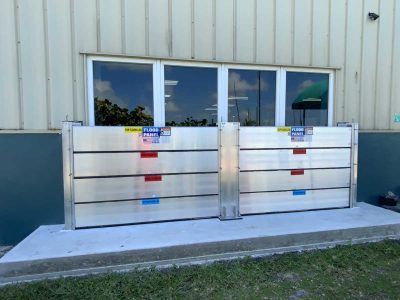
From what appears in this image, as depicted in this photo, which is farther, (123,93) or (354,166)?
(354,166)

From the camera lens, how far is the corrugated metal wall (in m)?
3.91

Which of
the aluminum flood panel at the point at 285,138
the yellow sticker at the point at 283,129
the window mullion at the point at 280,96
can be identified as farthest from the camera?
the window mullion at the point at 280,96

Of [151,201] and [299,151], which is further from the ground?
[299,151]

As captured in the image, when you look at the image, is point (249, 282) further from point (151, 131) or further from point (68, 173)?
point (68, 173)

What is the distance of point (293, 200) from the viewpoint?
15.0 ft

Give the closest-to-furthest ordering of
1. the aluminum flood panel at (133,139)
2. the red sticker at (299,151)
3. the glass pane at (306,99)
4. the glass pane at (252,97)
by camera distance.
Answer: the aluminum flood panel at (133,139) < the red sticker at (299,151) < the glass pane at (252,97) < the glass pane at (306,99)

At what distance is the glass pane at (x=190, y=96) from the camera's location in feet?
14.6

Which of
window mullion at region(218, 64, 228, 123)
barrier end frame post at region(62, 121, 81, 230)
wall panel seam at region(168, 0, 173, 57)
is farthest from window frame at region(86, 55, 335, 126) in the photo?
barrier end frame post at region(62, 121, 81, 230)

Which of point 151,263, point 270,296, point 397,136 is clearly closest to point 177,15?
point 151,263

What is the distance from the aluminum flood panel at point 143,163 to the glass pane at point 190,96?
0.62 metres

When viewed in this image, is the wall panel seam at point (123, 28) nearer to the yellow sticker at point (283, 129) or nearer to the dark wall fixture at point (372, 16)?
the yellow sticker at point (283, 129)

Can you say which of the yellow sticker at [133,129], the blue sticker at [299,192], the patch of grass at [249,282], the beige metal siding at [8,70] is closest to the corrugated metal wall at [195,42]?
the beige metal siding at [8,70]

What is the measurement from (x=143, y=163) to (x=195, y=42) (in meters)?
1.90

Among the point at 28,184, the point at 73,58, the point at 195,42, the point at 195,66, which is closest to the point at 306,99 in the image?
the point at 195,66
